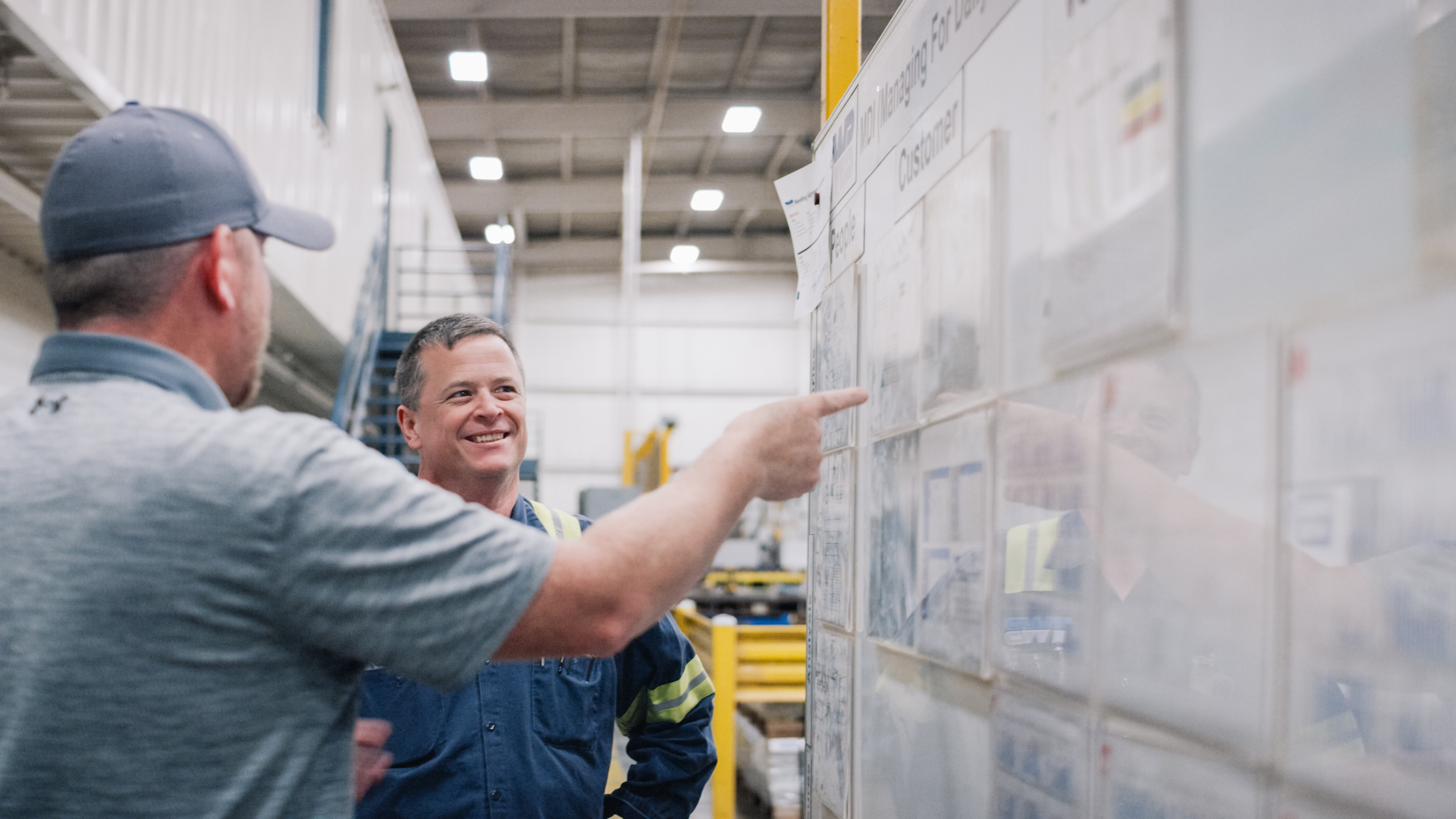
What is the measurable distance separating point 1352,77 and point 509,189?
15.4 metres

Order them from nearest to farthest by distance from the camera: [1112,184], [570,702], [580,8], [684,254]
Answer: [1112,184]
[570,702]
[580,8]
[684,254]

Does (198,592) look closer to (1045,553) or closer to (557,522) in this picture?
(1045,553)

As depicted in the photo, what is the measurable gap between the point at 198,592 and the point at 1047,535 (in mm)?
844

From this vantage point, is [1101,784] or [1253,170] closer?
[1253,170]

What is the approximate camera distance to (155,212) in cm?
107

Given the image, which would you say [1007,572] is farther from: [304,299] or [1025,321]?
[304,299]

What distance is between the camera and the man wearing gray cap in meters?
0.95

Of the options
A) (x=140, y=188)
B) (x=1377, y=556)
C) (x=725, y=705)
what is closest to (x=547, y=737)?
(x=140, y=188)

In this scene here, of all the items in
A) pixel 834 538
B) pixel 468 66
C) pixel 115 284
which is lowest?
pixel 834 538

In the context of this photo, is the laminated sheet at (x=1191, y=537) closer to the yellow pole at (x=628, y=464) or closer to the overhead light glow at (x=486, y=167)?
the yellow pole at (x=628, y=464)

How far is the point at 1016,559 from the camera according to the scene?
1.13 meters

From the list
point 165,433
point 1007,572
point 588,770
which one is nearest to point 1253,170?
point 1007,572

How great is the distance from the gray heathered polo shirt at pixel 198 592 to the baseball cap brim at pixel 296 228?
259 mm

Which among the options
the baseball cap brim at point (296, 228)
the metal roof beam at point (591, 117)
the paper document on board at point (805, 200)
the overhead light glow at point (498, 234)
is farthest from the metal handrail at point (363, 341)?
the overhead light glow at point (498, 234)
